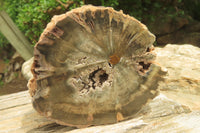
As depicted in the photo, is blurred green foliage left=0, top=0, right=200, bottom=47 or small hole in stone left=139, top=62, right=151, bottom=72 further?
blurred green foliage left=0, top=0, right=200, bottom=47

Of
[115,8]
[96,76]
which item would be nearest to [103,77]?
[96,76]

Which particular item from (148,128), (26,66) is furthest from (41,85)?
(26,66)

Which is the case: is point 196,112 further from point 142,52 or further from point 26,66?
point 26,66

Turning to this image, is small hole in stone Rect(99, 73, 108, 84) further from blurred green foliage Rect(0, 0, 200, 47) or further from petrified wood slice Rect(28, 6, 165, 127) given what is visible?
blurred green foliage Rect(0, 0, 200, 47)

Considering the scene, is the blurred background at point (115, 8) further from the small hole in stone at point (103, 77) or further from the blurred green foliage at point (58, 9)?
the small hole in stone at point (103, 77)

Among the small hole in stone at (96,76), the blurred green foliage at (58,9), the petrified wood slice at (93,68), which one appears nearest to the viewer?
the petrified wood slice at (93,68)

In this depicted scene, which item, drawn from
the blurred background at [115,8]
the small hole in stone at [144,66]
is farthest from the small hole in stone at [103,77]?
the blurred background at [115,8]

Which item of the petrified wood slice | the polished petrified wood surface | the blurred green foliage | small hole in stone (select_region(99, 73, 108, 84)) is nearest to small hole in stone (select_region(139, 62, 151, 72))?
the petrified wood slice
